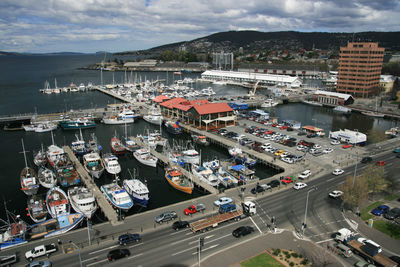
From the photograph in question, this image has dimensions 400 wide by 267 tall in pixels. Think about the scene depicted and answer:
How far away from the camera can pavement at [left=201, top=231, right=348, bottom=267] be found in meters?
23.6

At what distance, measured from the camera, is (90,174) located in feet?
152

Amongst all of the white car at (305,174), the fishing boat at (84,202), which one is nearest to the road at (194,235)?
the white car at (305,174)

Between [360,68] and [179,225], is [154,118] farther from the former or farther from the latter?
[360,68]

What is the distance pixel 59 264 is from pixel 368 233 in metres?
28.4

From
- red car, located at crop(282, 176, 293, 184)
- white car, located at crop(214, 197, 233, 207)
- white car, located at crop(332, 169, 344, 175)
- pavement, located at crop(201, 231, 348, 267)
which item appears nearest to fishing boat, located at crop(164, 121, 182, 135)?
red car, located at crop(282, 176, 293, 184)

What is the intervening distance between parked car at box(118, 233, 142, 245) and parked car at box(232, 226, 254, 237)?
29.8 ft

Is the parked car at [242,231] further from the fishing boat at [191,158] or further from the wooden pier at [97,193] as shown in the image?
the fishing boat at [191,158]

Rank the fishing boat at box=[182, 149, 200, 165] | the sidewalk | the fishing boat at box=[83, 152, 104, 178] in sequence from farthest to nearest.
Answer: the fishing boat at box=[182, 149, 200, 165] → the fishing boat at box=[83, 152, 104, 178] → the sidewalk

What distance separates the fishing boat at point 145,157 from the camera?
165ft

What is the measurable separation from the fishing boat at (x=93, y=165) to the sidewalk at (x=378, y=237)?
35.9 metres

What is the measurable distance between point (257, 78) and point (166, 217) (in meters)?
133

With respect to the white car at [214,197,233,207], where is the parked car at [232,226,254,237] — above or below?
above

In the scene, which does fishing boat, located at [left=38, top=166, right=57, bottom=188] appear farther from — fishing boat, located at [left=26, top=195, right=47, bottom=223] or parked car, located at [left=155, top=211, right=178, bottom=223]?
parked car, located at [left=155, top=211, right=178, bottom=223]

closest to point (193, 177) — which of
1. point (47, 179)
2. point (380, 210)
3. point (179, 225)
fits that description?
point (179, 225)
